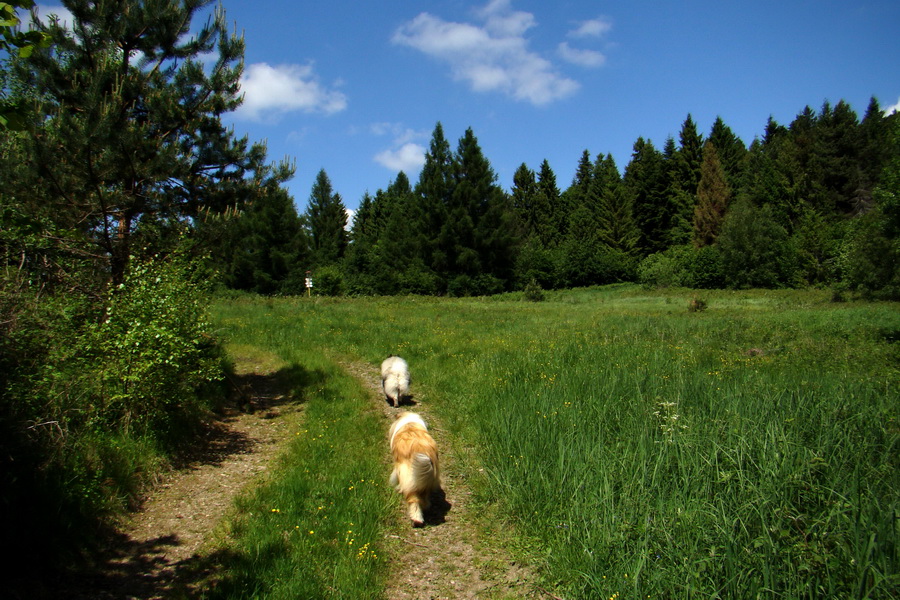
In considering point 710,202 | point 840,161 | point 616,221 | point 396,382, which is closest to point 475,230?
point 616,221

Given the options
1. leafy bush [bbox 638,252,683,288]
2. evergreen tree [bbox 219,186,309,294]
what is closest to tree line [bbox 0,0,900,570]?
leafy bush [bbox 638,252,683,288]

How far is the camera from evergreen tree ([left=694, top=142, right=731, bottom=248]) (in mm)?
56469

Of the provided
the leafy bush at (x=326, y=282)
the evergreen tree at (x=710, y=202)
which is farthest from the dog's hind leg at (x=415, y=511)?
the evergreen tree at (x=710, y=202)

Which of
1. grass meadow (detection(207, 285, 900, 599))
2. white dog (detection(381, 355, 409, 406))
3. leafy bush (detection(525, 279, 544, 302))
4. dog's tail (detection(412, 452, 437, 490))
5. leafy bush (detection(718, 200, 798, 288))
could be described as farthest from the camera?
leafy bush (detection(718, 200, 798, 288))

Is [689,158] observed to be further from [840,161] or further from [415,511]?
[415,511]

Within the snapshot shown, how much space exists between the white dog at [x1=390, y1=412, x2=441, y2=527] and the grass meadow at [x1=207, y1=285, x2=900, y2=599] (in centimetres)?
Answer: 30

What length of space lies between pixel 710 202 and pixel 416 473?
61.1 m

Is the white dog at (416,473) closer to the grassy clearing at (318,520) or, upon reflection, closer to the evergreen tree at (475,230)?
the grassy clearing at (318,520)

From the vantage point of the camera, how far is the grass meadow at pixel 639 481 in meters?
3.55

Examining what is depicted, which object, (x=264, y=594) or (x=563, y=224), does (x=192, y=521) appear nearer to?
(x=264, y=594)

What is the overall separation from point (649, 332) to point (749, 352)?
3590 mm

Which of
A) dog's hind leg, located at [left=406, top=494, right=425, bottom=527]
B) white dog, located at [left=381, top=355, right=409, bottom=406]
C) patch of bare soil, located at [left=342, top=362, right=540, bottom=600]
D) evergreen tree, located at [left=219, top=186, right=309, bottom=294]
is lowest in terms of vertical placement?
patch of bare soil, located at [left=342, top=362, right=540, bottom=600]

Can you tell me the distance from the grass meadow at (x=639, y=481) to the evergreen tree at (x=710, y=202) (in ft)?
169

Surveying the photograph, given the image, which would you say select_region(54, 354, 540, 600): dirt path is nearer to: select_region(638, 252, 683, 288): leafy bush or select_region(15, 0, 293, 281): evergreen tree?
select_region(15, 0, 293, 281): evergreen tree
